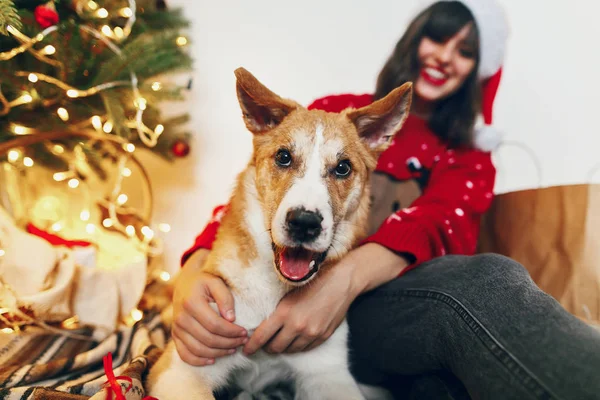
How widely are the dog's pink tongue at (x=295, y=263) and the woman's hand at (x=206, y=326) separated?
0.24 m

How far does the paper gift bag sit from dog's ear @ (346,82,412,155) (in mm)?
927

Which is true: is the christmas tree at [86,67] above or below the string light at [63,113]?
above

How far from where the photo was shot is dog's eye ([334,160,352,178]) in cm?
132

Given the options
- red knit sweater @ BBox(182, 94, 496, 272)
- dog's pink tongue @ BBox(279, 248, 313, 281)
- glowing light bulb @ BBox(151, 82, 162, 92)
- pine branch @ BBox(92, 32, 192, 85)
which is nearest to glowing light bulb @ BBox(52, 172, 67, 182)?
pine branch @ BBox(92, 32, 192, 85)

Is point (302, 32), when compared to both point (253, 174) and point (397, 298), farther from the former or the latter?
point (397, 298)

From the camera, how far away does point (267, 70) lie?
255cm

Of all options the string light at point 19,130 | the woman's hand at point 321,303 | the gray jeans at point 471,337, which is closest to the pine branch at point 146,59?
the string light at point 19,130

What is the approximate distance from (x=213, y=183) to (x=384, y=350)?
183 cm

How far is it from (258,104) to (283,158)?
22cm

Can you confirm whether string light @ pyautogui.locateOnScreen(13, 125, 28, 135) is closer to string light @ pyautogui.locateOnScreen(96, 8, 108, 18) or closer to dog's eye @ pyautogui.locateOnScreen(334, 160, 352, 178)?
string light @ pyautogui.locateOnScreen(96, 8, 108, 18)

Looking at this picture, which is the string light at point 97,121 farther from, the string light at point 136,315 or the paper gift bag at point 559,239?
the paper gift bag at point 559,239

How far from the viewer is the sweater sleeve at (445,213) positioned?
1.44m

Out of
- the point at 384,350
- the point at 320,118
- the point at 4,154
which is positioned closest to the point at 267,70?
the point at 320,118

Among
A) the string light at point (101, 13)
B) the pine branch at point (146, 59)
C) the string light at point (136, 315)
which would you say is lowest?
the string light at point (136, 315)
